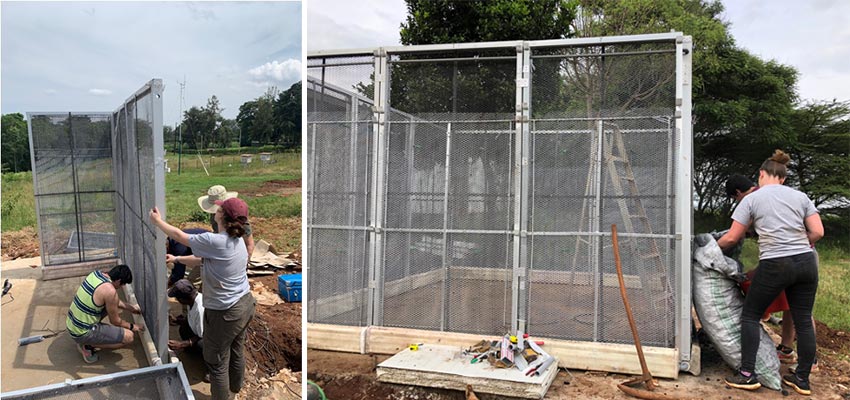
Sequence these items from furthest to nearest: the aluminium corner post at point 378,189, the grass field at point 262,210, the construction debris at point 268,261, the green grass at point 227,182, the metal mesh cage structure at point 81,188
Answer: the green grass at point 227,182 → the grass field at point 262,210 → the construction debris at point 268,261 → the metal mesh cage structure at point 81,188 → the aluminium corner post at point 378,189

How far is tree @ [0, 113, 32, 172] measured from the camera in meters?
14.8

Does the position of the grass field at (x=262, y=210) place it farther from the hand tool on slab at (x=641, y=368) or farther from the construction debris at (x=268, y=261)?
the construction debris at (x=268, y=261)

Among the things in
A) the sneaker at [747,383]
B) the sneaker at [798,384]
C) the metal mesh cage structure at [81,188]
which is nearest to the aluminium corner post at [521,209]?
the sneaker at [747,383]

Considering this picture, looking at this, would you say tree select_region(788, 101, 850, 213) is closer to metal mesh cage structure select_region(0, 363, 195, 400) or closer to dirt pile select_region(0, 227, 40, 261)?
metal mesh cage structure select_region(0, 363, 195, 400)

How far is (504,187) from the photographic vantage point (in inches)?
239

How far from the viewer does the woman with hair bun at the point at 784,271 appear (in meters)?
5.16

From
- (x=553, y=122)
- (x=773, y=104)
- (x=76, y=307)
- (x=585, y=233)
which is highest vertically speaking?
(x=773, y=104)

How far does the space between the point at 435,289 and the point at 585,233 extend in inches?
66.3

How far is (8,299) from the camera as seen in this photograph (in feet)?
26.0

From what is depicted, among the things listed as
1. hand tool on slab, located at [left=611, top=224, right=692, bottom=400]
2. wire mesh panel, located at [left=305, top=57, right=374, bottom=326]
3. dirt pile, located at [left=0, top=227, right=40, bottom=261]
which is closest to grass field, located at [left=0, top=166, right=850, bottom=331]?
dirt pile, located at [left=0, top=227, right=40, bottom=261]

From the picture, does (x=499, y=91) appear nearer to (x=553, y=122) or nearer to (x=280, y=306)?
(x=553, y=122)

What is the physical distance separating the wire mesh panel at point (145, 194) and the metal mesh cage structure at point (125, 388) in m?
0.38

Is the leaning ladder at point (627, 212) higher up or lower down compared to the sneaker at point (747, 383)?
higher up

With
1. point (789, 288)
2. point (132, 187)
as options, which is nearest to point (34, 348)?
point (132, 187)
